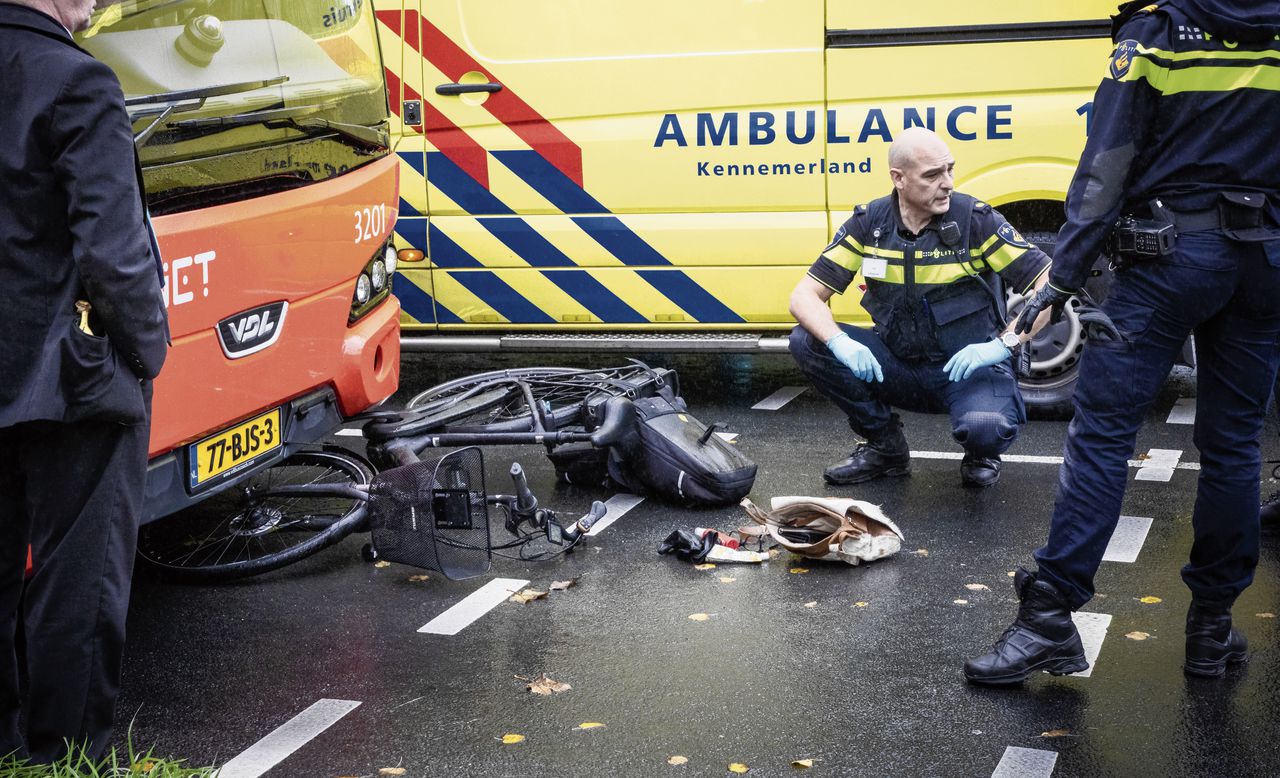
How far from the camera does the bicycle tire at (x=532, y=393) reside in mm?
5586

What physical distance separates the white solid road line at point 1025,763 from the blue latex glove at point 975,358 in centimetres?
229

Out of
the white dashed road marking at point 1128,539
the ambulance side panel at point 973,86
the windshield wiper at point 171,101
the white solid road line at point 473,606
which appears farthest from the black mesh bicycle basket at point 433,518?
the ambulance side panel at point 973,86

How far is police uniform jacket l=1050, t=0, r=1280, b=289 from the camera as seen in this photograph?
3.37 meters

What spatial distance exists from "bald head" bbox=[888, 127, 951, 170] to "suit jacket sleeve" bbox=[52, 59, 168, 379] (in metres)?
3.22

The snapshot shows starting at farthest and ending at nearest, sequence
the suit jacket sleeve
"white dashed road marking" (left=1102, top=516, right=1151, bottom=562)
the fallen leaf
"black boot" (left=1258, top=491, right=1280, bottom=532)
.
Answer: "black boot" (left=1258, top=491, right=1280, bottom=532) < "white dashed road marking" (left=1102, top=516, right=1151, bottom=562) < the fallen leaf < the suit jacket sleeve

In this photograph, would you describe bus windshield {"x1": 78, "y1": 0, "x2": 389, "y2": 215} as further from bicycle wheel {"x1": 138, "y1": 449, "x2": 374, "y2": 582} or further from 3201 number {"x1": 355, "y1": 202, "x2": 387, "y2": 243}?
bicycle wheel {"x1": 138, "y1": 449, "x2": 374, "y2": 582}

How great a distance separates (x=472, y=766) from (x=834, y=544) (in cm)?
171

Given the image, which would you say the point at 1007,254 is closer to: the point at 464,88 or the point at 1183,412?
the point at 1183,412

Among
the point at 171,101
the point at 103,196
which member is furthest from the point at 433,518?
the point at 103,196

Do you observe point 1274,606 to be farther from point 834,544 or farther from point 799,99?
point 799,99

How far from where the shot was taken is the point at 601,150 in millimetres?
6836

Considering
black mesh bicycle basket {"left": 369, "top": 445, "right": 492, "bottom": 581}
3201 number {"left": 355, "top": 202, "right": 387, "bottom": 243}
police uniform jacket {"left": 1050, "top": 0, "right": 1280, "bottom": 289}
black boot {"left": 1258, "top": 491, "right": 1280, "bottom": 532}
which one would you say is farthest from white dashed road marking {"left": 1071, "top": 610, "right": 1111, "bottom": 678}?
3201 number {"left": 355, "top": 202, "right": 387, "bottom": 243}

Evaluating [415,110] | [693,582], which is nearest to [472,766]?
[693,582]

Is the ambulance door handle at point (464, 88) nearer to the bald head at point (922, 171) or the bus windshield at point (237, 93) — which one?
the bus windshield at point (237, 93)
